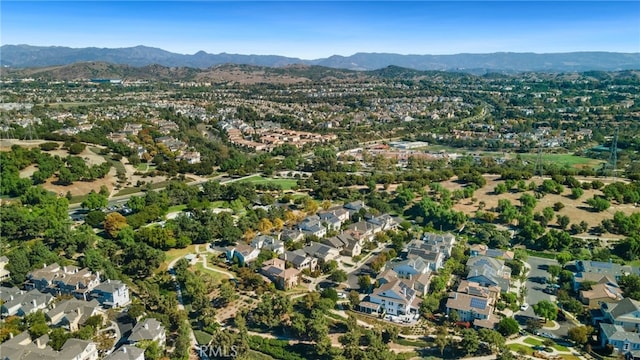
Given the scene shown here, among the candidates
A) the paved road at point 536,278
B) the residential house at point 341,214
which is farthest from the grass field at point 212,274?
the paved road at point 536,278

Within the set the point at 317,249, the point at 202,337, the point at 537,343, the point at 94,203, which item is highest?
the point at 94,203

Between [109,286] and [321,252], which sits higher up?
[109,286]

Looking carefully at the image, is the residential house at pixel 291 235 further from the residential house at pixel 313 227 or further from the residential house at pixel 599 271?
the residential house at pixel 599 271

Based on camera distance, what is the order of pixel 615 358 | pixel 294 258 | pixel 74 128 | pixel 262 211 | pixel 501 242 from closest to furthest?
pixel 615 358 < pixel 294 258 < pixel 501 242 < pixel 262 211 < pixel 74 128

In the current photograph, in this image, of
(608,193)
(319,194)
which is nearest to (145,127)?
(319,194)

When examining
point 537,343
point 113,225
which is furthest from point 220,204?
point 537,343

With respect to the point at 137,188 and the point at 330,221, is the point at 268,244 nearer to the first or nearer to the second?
the point at 330,221

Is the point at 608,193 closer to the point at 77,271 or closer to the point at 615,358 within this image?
the point at 615,358
